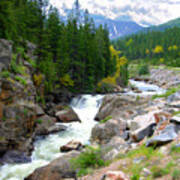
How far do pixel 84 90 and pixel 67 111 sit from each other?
1239 centimetres

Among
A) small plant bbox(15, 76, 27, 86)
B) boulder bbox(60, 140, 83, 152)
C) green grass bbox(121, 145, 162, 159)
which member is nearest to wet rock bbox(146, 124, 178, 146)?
green grass bbox(121, 145, 162, 159)

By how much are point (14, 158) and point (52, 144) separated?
10.4 ft

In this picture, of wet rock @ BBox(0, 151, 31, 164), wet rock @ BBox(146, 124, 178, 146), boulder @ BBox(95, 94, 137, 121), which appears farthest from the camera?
boulder @ BBox(95, 94, 137, 121)

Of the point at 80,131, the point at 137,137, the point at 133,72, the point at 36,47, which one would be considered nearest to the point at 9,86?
the point at 80,131

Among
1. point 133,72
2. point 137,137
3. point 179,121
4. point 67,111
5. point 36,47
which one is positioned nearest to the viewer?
point 179,121

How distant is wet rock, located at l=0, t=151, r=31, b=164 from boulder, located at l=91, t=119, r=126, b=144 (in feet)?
15.2

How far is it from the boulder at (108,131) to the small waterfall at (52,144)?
204 centimetres

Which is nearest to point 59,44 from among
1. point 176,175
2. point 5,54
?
point 5,54

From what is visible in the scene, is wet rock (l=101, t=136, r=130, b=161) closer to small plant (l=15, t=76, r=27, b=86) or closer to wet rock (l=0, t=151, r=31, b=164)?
wet rock (l=0, t=151, r=31, b=164)

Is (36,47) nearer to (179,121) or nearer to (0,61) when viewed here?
(0,61)

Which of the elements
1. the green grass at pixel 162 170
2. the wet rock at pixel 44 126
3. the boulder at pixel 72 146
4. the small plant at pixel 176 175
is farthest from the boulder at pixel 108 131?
the wet rock at pixel 44 126

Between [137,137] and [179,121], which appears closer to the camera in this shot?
[179,121]

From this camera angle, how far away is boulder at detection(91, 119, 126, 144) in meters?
10.6

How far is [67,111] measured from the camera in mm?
20922
